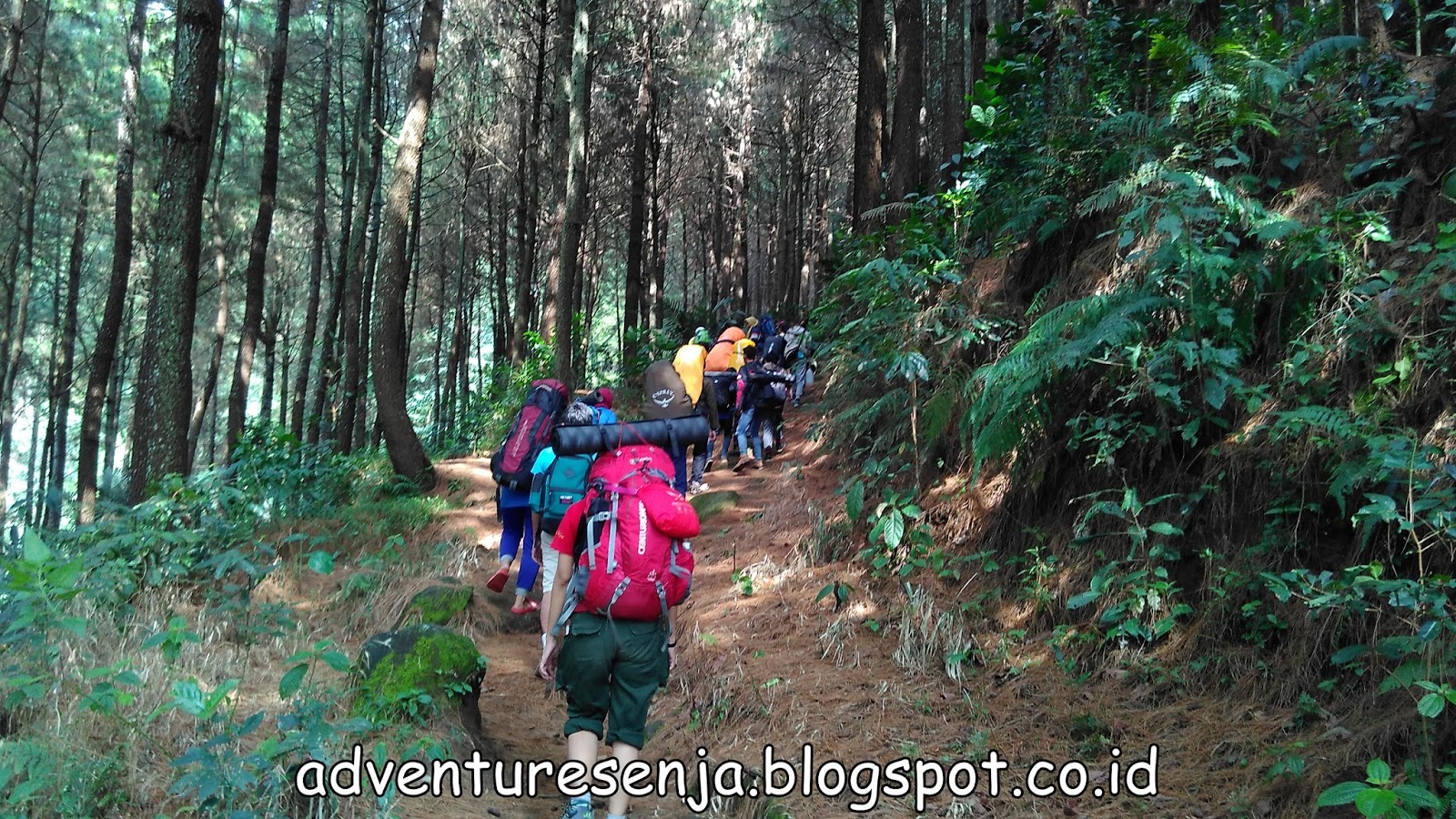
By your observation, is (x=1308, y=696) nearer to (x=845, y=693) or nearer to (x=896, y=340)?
(x=845, y=693)

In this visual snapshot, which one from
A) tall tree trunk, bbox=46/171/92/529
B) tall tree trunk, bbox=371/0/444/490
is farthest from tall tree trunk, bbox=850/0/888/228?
tall tree trunk, bbox=46/171/92/529

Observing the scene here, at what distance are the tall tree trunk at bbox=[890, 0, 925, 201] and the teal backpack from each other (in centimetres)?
702

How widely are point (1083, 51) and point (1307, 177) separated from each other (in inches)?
129

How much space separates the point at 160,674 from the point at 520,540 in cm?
313

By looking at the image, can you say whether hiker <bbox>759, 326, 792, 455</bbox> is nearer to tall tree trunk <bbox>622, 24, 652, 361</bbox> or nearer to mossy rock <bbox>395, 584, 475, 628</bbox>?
mossy rock <bbox>395, 584, 475, 628</bbox>

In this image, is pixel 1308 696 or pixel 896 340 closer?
pixel 1308 696

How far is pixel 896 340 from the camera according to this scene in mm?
8008

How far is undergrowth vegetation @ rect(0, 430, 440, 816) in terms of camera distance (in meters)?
4.08

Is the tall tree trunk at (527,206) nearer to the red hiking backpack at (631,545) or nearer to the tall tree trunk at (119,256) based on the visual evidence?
the tall tree trunk at (119,256)

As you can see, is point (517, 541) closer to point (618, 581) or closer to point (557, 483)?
point (557, 483)

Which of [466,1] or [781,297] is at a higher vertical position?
[466,1]

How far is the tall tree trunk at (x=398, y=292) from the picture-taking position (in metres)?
11.7

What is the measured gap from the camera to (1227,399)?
18.9 feet

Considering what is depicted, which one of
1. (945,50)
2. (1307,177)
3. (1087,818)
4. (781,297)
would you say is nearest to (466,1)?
(945,50)
